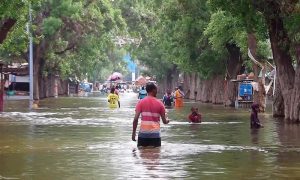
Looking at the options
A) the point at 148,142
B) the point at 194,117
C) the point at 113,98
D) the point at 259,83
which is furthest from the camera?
the point at 259,83

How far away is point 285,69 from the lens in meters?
31.5

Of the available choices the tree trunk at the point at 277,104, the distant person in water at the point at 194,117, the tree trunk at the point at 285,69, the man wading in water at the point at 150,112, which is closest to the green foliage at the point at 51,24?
the tree trunk at the point at 277,104

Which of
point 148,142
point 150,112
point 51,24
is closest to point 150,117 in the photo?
point 150,112

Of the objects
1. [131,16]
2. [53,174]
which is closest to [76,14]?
[131,16]

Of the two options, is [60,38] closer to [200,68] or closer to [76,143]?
[200,68]

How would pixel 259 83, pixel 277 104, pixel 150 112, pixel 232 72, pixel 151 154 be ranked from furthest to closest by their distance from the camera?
pixel 232 72
pixel 259 83
pixel 277 104
pixel 151 154
pixel 150 112

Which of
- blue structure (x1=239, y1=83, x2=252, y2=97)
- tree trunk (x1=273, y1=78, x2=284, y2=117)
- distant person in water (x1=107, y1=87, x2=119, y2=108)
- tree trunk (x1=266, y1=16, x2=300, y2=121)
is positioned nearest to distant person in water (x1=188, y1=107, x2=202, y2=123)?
tree trunk (x1=266, y1=16, x2=300, y2=121)

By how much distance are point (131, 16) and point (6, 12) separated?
50.5 m

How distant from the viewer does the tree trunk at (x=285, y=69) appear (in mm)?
29744

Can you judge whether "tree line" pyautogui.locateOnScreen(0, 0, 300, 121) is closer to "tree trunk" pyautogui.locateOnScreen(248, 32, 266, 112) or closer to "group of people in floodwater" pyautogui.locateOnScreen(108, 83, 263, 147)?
"tree trunk" pyautogui.locateOnScreen(248, 32, 266, 112)

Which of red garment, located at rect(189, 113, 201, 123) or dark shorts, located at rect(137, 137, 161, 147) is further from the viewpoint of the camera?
red garment, located at rect(189, 113, 201, 123)

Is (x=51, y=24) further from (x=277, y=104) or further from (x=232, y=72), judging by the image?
(x=277, y=104)

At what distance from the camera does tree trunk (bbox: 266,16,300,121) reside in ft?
97.6

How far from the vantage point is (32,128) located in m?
25.4
